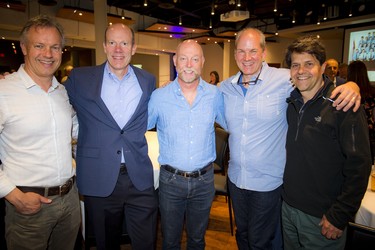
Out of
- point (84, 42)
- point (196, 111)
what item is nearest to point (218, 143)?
point (196, 111)

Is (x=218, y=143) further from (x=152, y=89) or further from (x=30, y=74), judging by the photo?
(x=30, y=74)

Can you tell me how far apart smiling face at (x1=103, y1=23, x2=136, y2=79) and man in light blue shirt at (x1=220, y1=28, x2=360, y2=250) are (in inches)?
33.4

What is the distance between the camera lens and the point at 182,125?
77.2 inches

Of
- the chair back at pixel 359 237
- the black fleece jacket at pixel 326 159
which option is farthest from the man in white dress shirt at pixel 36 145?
the chair back at pixel 359 237

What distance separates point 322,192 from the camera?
61.3 inches

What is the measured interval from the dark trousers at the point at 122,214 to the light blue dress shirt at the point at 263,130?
75 centimetres

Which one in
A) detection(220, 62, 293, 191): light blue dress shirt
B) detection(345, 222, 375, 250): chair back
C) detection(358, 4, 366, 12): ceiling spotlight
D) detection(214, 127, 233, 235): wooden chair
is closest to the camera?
A: detection(345, 222, 375, 250): chair back

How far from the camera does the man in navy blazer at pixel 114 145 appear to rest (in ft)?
5.86

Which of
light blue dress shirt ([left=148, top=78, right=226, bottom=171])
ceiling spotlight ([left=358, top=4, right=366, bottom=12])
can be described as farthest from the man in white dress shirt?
ceiling spotlight ([left=358, top=4, right=366, bottom=12])

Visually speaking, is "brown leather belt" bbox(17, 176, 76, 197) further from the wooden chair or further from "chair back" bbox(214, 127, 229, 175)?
"chair back" bbox(214, 127, 229, 175)

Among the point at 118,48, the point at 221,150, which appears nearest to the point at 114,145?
the point at 118,48

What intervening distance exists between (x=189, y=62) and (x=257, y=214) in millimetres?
1275

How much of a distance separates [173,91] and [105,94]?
514mm

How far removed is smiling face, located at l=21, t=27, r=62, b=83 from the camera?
5.38 ft
